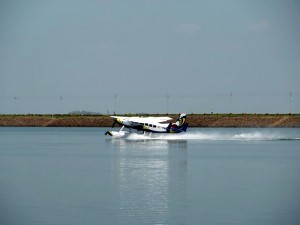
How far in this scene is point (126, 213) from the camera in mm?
32344

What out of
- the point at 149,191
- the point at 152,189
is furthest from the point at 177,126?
the point at 149,191

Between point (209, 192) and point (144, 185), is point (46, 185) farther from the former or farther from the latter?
point (209, 192)

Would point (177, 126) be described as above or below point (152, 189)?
above

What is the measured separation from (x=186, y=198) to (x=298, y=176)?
1444 cm

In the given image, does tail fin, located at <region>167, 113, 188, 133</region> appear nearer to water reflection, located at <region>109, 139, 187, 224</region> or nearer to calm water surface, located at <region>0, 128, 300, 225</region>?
water reflection, located at <region>109, 139, 187, 224</region>

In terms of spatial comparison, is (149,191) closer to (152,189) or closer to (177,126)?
(152,189)

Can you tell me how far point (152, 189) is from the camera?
4019 centimetres

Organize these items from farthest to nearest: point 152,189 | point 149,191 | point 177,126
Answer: point 177,126 → point 152,189 → point 149,191

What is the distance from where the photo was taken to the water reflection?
105ft

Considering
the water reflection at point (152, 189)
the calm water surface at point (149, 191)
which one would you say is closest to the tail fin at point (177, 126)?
the water reflection at point (152, 189)

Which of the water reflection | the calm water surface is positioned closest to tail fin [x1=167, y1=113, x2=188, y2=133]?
the water reflection

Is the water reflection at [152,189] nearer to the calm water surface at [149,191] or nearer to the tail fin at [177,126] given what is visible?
the calm water surface at [149,191]

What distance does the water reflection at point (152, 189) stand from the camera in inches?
1258

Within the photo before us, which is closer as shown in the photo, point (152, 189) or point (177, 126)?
point (152, 189)
